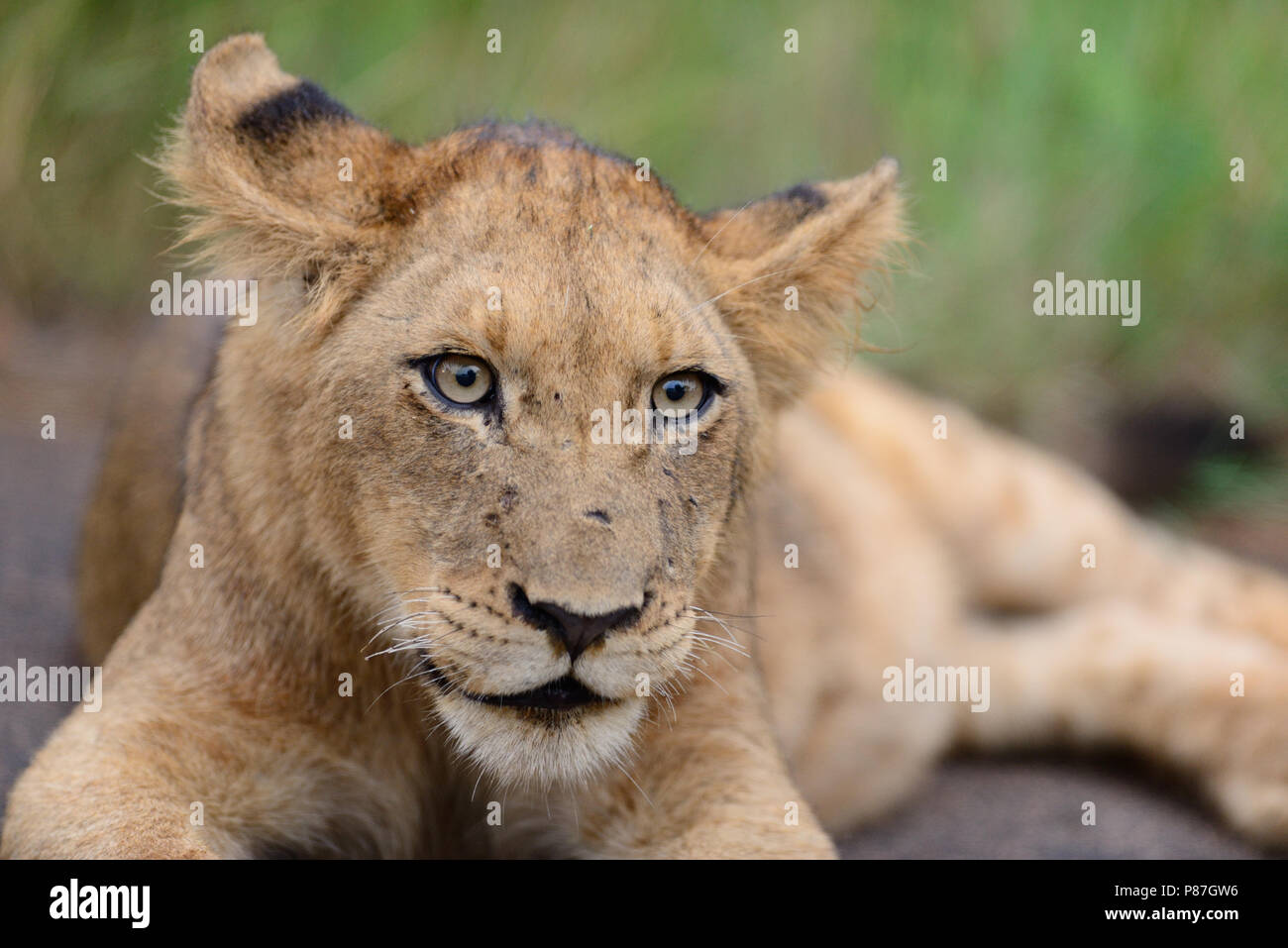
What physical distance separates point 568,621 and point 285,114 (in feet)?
4.44

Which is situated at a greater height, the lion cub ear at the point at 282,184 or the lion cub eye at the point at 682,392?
the lion cub ear at the point at 282,184

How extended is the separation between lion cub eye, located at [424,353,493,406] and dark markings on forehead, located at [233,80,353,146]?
A: 702mm

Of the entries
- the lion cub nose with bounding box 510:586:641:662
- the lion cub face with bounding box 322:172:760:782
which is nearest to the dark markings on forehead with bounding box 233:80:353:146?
the lion cub face with bounding box 322:172:760:782

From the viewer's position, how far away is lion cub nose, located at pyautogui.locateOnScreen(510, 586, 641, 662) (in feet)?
8.14

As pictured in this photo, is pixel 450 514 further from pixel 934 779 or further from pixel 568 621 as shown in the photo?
pixel 934 779

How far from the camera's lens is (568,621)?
2.48 metres

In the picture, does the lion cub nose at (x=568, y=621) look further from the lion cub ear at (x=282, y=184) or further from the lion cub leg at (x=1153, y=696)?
the lion cub leg at (x=1153, y=696)

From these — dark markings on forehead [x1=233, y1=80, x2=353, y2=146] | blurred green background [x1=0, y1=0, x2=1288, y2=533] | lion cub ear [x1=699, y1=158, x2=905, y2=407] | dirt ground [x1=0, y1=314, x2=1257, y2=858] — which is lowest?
dirt ground [x1=0, y1=314, x2=1257, y2=858]

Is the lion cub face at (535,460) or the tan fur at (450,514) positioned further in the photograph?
the tan fur at (450,514)

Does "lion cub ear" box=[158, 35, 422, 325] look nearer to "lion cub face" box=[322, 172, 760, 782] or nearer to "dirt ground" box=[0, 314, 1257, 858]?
"lion cub face" box=[322, 172, 760, 782]

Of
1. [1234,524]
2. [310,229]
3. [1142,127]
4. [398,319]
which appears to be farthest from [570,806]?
[1142,127]

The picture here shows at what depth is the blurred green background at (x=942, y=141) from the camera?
7.32 meters

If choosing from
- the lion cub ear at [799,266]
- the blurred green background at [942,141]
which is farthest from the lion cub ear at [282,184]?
the blurred green background at [942,141]

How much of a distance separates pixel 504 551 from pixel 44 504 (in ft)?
12.9
